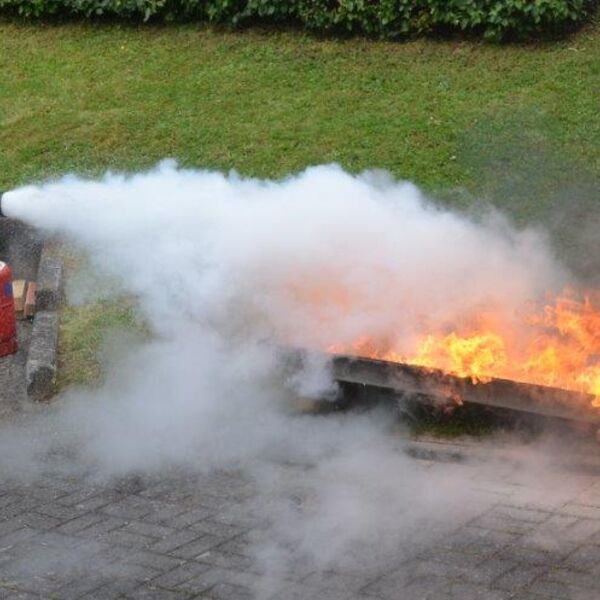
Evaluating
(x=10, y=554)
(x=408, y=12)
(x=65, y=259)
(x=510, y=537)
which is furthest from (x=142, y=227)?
(x=408, y=12)

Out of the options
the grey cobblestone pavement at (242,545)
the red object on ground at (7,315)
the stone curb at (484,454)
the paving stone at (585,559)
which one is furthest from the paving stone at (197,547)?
the red object on ground at (7,315)

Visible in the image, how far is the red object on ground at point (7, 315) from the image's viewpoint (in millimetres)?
8836

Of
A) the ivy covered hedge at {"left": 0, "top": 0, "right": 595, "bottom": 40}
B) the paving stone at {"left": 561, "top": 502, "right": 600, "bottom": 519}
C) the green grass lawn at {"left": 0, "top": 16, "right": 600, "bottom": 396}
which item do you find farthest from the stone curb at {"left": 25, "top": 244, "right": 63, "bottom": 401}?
the ivy covered hedge at {"left": 0, "top": 0, "right": 595, "bottom": 40}

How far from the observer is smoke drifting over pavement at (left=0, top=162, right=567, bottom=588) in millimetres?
7137

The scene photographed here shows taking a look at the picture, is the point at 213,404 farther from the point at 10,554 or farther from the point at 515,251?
the point at 515,251

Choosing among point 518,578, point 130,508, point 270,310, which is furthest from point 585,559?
point 270,310

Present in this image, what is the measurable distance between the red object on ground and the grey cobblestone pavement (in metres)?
1.98

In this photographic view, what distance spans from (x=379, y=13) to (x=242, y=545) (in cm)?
744

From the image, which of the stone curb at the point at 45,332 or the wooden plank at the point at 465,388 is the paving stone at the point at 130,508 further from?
the stone curb at the point at 45,332

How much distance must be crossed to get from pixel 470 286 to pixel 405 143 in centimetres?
336

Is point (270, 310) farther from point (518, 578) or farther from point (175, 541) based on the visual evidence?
point (518, 578)

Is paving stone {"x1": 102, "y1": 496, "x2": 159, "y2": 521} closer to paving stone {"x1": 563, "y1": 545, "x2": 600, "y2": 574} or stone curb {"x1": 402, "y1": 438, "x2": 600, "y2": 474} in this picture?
stone curb {"x1": 402, "y1": 438, "x2": 600, "y2": 474}

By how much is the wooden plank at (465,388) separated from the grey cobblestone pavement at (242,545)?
40cm

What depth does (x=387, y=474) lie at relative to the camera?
7.11 meters
